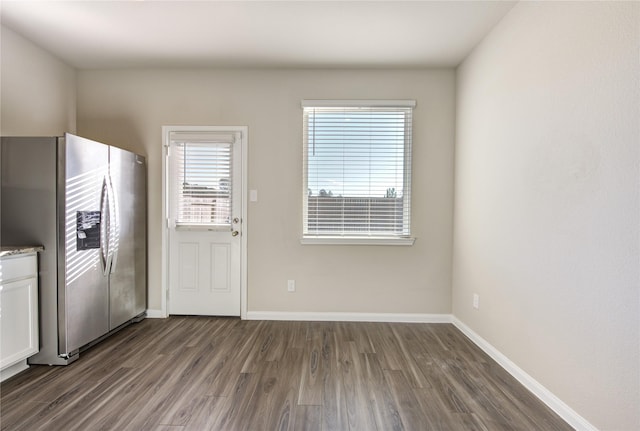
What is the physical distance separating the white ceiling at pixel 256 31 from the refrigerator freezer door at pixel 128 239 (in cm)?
101

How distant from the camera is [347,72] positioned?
10.1 ft

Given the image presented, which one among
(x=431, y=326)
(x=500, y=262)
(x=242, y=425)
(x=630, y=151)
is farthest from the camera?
(x=431, y=326)

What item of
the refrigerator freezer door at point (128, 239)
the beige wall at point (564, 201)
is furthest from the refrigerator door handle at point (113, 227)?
the beige wall at point (564, 201)

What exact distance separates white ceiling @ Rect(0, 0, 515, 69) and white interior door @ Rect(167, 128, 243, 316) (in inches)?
32.7

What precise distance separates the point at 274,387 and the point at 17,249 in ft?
6.52

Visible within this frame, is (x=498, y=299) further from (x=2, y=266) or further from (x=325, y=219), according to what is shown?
(x=2, y=266)

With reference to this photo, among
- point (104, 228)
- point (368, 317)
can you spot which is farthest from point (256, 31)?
point (368, 317)

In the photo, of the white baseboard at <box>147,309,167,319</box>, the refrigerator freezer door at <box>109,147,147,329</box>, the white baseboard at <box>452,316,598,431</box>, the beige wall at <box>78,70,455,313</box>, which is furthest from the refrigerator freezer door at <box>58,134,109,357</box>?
the white baseboard at <box>452,316,598,431</box>

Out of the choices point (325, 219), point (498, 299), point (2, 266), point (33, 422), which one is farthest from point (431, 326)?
point (2, 266)

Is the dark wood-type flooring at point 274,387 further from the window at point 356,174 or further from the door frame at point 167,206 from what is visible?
the window at point 356,174

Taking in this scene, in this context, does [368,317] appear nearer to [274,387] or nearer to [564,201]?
[274,387]

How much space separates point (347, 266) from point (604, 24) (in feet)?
8.30

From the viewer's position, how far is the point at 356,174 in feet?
10.3

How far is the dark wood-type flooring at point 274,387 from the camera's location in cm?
163
